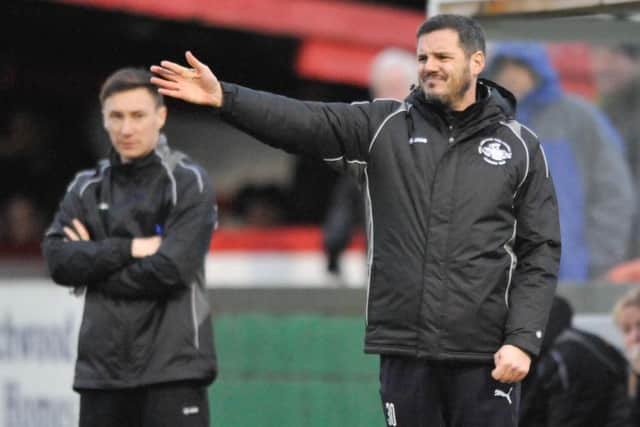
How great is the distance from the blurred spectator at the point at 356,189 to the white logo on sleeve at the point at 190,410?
12.7ft

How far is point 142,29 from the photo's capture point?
1425cm

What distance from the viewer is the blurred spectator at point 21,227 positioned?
1321 centimetres

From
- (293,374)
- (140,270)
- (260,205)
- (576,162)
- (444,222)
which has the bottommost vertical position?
(293,374)

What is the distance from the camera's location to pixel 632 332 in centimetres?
709

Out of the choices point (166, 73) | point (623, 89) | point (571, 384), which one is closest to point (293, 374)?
point (571, 384)

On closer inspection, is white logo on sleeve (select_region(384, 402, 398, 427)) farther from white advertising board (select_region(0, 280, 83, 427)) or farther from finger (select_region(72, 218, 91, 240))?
white advertising board (select_region(0, 280, 83, 427))

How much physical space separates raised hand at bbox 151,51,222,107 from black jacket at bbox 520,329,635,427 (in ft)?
8.53

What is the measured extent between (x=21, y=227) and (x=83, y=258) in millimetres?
7674

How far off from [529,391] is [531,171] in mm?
2061

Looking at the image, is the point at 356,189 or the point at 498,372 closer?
the point at 498,372

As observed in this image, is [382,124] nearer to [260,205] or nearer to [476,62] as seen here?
[476,62]

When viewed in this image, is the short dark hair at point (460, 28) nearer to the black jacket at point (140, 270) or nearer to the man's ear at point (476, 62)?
the man's ear at point (476, 62)

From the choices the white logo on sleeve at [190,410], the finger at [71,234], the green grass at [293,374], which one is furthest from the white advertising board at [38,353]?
the white logo on sleeve at [190,410]

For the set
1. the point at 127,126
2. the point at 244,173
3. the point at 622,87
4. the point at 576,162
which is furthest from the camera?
the point at 244,173
